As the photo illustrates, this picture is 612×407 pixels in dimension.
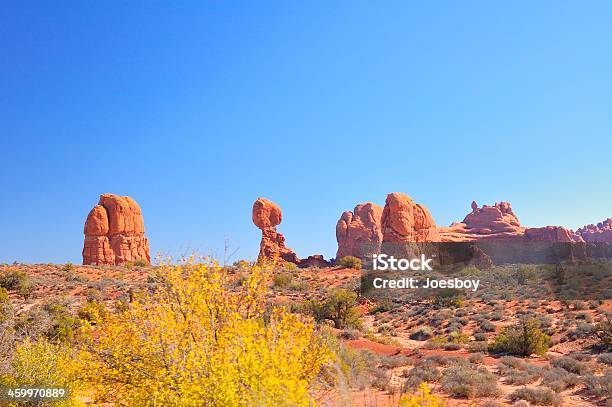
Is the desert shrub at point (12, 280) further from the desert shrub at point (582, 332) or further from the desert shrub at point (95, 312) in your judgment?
the desert shrub at point (582, 332)

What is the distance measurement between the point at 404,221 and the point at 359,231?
1266 cm

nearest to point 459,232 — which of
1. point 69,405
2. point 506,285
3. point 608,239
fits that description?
point 506,285

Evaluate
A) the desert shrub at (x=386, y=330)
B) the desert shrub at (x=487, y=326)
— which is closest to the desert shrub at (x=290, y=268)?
the desert shrub at (x=386, y=330)

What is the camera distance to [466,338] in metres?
21.0

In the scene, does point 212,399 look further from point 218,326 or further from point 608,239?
point 608,239

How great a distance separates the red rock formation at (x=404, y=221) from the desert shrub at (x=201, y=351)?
54117mm

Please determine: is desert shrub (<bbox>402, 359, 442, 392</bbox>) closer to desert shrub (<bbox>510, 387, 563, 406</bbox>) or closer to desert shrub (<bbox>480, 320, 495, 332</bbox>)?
desert shrub (<bbox>510, 387, 563, 406</bbox>)

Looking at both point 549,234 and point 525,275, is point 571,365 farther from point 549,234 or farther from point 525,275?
point 549,234

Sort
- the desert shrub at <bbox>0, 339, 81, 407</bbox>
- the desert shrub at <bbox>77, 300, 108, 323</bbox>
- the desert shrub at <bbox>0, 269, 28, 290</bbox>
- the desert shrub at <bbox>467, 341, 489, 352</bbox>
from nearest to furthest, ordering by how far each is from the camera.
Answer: the desert shrub at <bbox>77, 300, 108, 323</bbox> → the desert shrub at <bbox>0, 339, 81, 407</bbox> → the desert shrub at <bbox>467, 341, 489, 352</bbox> → the desert shrub at <bbox>0, 269, 28, 290</bbox>

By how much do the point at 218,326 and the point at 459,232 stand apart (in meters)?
79.2

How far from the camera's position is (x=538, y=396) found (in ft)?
32.9

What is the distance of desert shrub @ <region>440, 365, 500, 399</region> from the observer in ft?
34.5

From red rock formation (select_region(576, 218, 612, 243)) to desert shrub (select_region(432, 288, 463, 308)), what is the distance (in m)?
88.9

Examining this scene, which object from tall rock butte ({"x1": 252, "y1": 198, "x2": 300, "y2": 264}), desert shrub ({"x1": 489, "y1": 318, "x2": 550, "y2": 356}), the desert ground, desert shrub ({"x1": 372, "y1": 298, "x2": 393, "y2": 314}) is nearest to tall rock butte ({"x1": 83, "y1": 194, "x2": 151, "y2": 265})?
tall rock butte ({"x1": 252, "y1": 198, "x2": 300, "y2": 264})
